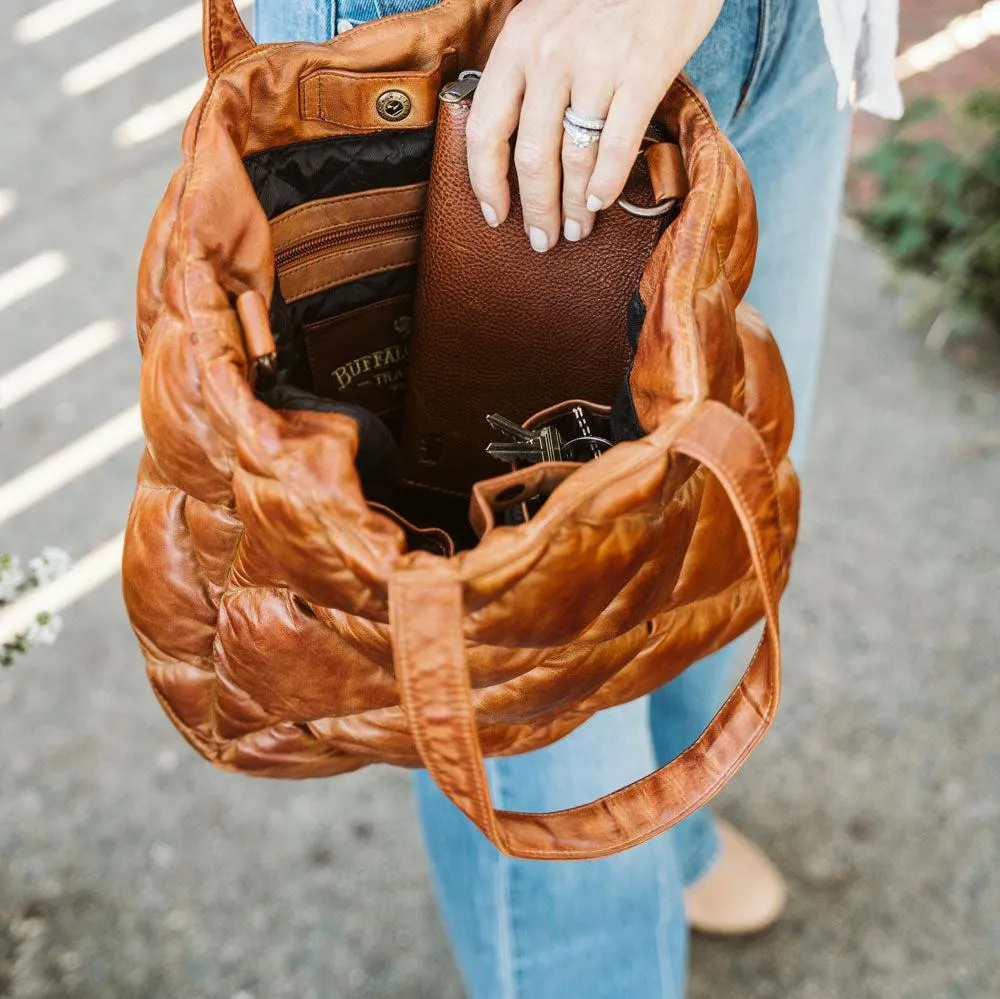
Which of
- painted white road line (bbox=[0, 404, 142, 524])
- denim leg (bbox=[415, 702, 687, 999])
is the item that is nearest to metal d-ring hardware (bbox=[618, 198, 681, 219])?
denim leg (bbox=[415, 702, 687, 999])

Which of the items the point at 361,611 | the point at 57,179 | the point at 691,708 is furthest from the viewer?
the point at 57,179

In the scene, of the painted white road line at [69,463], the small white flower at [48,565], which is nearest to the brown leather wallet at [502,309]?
the small white flower at [48,565]

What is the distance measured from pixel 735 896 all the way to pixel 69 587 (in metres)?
1.08

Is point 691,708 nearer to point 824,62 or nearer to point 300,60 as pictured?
point 824,62

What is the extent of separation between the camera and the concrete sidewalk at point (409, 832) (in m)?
1.42

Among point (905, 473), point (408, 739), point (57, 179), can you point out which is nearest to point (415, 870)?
point (408, 739)

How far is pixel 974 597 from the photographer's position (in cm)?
179

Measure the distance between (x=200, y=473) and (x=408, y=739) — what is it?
0.81 feet

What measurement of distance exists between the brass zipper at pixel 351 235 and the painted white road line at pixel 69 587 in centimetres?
102

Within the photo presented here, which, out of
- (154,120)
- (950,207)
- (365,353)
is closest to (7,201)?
(154,120)

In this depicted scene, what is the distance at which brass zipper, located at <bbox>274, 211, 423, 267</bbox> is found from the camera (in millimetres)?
792

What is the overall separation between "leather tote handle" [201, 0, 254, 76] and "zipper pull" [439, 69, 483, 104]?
5.2 inches

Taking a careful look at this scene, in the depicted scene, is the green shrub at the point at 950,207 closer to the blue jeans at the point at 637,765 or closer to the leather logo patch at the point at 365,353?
the blue jeans at the point at 637,765

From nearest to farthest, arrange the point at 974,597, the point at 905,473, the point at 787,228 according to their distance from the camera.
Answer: the point at 787,228
the point at 974,597
the point at 905,473
